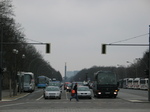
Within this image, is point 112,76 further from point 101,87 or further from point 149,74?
point 149,74

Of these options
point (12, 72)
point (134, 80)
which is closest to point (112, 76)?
point (12, 72)

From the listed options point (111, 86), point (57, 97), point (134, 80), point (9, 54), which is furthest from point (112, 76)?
point (134, 80)

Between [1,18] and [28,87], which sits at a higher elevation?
[1,18]

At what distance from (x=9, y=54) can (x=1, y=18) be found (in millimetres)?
7423

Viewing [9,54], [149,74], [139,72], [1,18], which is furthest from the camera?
[139,72]

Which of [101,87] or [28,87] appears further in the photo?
[28,87]

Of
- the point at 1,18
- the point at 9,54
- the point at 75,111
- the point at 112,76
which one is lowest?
the point at 75,111

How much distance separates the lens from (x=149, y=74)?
30828mm

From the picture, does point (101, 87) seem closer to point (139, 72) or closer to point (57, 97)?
point (57, 97)

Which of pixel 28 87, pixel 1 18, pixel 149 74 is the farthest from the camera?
pixel 28 87

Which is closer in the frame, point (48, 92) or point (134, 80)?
point (48, 92)

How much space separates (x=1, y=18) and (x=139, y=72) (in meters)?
72.7

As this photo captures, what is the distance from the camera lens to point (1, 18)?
158 ft

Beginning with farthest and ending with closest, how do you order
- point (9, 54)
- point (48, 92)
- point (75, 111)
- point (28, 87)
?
point (28, 87) < point (9, 54) < point (48, 92) < point (75, 111)
